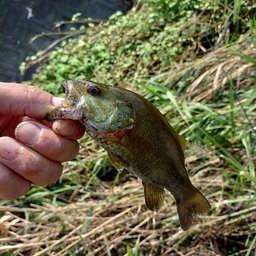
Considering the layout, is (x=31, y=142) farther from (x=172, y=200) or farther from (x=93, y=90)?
(x=172, y=200)

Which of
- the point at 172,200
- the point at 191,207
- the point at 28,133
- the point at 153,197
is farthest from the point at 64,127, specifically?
the point at 172,200

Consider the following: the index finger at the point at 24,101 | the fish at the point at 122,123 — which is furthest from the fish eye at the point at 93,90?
the index finger at the point at 24,101

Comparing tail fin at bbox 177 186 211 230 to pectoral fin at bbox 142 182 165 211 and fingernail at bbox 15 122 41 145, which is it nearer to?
pectoral fin at bbox 142 182 165 211

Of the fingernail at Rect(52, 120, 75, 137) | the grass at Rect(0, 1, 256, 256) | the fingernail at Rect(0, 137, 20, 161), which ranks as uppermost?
the fingernail at Rect(52, 120, 75, 137)

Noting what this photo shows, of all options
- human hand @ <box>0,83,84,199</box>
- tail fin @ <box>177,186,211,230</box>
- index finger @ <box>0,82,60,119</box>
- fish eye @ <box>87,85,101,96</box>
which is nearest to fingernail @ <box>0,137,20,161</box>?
human hand @ <box>0,83,84,199</box>

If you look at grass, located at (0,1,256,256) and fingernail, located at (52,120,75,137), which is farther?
grass, located at (0,1,256,256)

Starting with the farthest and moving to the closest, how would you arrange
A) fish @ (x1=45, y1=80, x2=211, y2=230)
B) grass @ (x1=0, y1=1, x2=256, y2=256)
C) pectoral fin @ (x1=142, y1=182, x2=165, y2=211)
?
grass @ (x1=0, y1=1, x2=256, y2=256)
pectoral fin @ (x1=142, y1=182, x2=165, y2=211)
fish @ (x1=45, y1=80, x2=211, y2=230)

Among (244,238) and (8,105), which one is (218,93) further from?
(8,105)
